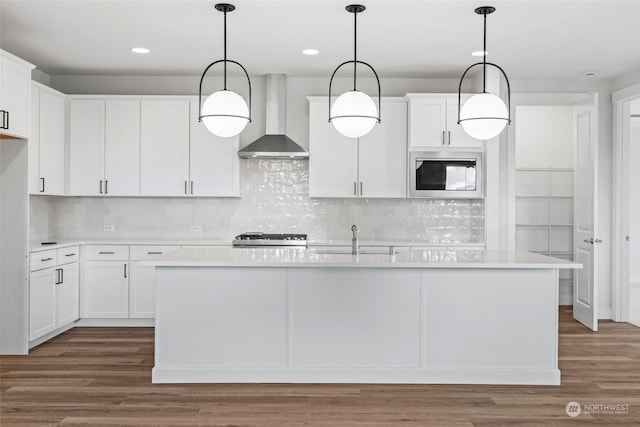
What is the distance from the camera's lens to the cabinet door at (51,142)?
17.0 feet

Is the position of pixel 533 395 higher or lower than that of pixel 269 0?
lower

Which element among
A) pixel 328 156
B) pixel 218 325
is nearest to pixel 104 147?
pixel 328 156

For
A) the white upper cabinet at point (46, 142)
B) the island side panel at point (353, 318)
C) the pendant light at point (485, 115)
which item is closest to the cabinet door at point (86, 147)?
the white upper cabinet at point (46, 142)

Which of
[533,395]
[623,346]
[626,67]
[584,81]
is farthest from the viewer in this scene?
[584,81]

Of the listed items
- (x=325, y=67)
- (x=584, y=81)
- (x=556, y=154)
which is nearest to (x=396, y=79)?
(x=325, y=67)

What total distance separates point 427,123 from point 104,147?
339 centimetres

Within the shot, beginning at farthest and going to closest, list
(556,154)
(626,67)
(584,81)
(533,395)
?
1. (556,154)
2. (584,81)
3. (626,67)
4. (533,395)

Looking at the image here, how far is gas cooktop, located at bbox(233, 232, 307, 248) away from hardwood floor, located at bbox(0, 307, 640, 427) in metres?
1.52

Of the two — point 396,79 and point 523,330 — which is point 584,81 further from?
point 523,330

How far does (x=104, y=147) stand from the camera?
5.79 metres

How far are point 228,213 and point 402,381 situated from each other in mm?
3065

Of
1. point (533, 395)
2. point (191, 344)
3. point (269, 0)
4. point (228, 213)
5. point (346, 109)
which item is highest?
point (269, 0)

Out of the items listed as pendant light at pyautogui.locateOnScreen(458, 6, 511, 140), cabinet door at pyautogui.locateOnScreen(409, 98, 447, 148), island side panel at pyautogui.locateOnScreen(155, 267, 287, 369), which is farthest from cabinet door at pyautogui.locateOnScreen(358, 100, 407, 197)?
island side panel at pyautogui.locateOnScreen(155, 267, 287, 369)

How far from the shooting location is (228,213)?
6152 mm
